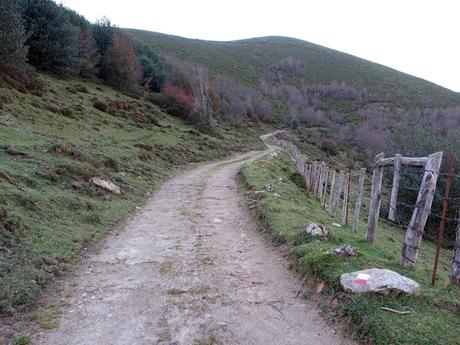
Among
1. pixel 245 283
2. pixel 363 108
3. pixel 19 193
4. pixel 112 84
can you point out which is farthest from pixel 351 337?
pixel 363 108

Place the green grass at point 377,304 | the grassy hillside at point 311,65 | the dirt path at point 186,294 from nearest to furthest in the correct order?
the green grass at point 377,304
the dirt path at point 186,294
the grassy hillside at point 311,65

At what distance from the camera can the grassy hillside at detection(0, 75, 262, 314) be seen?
7168 millimetres

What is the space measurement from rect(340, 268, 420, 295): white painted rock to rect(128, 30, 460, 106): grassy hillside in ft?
307

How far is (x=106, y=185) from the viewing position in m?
13.8

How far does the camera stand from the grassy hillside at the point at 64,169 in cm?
717

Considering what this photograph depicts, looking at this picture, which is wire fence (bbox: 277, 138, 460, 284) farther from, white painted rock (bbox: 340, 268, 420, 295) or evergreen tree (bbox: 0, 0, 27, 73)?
evergreen tree (bbox: 0, 0, 27, 73)

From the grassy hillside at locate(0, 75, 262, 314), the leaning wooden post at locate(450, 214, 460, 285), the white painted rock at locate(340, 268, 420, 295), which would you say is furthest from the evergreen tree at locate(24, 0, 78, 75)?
the leaning wooden post at locate(450, 214, 460, 285)

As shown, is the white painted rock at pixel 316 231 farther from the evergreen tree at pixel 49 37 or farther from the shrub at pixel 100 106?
the evergreen tree at pixel 49 37

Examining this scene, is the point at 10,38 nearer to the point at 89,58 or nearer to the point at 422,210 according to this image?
the point at 89,58

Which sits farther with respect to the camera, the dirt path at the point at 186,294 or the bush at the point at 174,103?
the bush at the point at 174,103

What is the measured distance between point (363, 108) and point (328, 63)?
35.8 m

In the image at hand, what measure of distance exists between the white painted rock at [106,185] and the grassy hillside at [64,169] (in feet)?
0.80

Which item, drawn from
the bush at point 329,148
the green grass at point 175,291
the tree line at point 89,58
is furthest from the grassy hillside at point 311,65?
the green grass at point 175,291

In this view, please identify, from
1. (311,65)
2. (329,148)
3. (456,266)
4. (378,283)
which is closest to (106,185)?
(378,283)
